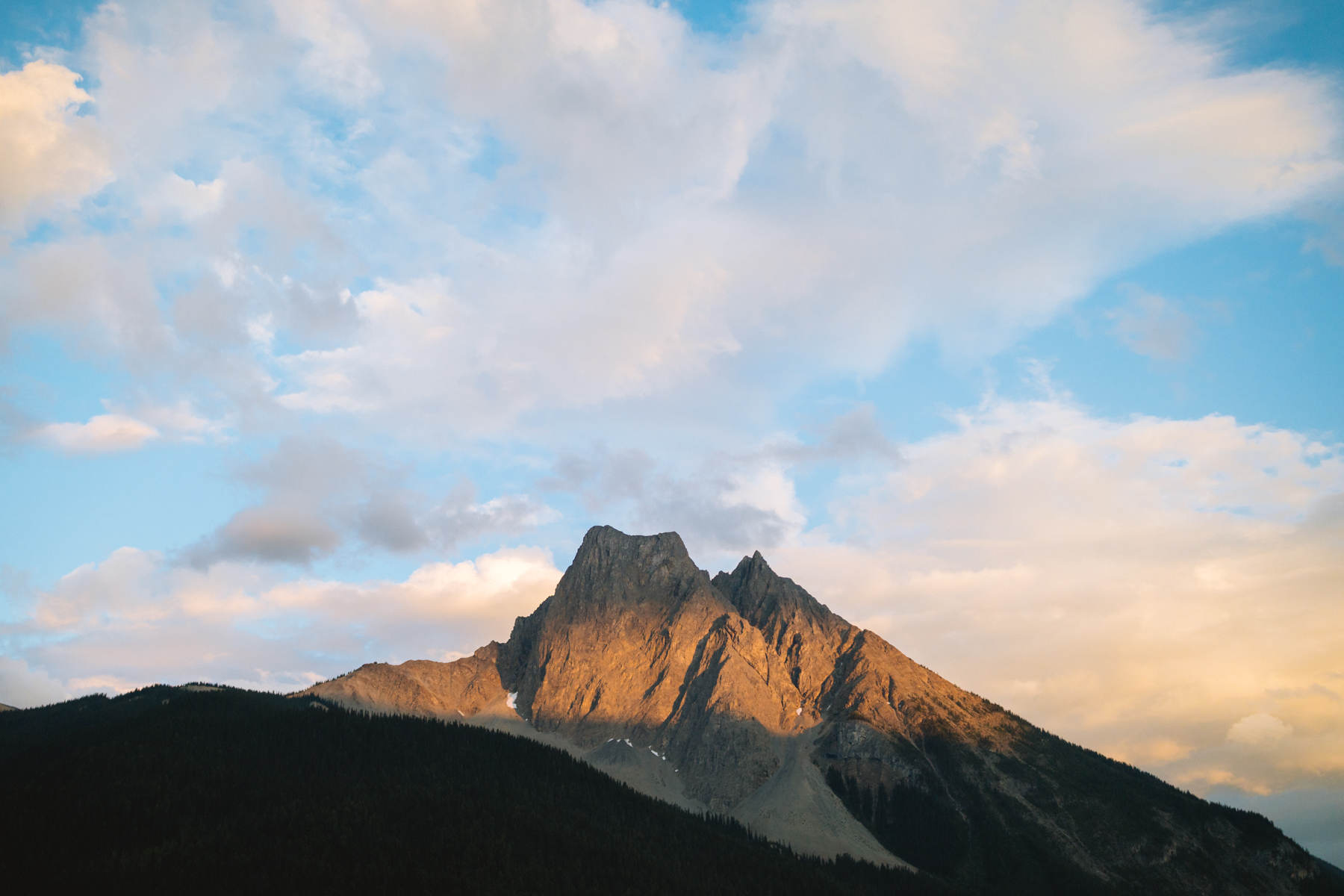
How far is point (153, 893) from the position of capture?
16238cm

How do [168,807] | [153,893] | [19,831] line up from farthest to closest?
[168,807] < [19,831] < [153,893]

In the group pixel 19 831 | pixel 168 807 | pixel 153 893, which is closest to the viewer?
pixel 153 893

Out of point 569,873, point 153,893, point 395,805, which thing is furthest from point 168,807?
point 569,873

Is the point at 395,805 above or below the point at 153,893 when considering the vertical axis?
above

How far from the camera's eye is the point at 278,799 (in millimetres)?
197625

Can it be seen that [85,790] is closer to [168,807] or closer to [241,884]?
[168,807]

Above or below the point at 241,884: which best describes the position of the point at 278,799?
above

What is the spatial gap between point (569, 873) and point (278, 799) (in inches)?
2566

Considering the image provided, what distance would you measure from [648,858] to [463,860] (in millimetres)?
39936

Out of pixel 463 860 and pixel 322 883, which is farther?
pixel 463 860

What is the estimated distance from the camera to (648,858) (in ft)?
650

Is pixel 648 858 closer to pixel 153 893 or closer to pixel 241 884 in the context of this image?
pixel 241 884

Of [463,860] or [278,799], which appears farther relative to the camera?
[278,799]

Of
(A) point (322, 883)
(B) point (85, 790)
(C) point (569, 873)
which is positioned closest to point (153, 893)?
(A) point (322, 883)
